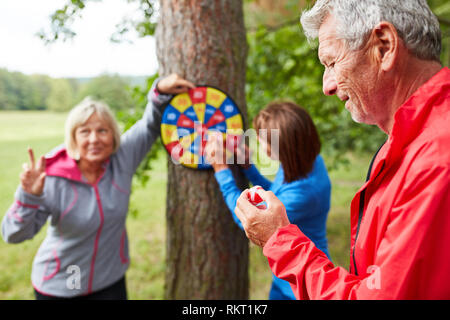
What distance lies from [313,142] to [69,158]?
5.33 feet

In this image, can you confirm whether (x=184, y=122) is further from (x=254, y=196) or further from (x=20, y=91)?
(x=20, y=91)

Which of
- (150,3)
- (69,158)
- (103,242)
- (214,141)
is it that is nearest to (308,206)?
(214,141)

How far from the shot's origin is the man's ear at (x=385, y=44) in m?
1.00

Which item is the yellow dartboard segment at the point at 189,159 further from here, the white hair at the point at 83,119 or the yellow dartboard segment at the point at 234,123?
the white hair at the point at 83,119

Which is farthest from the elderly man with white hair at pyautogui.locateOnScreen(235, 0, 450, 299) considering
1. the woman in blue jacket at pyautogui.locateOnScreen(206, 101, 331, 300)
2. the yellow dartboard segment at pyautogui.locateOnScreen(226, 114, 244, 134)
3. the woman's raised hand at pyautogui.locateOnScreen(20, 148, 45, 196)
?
the woman's raised hand at pyautogui.locateOnScreen(20, 148, 45, 196)

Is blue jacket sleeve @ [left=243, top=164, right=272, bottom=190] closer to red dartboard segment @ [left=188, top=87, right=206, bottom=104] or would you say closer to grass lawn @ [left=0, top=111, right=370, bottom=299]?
red dartboard segment @ [left=188, top=87, right=206, bottom=104]

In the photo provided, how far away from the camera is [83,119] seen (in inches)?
89.2

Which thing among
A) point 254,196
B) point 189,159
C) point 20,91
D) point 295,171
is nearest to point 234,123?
point 189,159

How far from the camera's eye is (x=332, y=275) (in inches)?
39.4

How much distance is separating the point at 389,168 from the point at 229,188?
3.53ft

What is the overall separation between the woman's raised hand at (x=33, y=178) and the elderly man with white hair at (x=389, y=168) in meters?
1.40

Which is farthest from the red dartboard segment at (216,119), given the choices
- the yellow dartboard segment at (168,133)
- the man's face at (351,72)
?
the man's face at (351,72)

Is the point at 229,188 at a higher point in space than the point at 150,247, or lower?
higher
